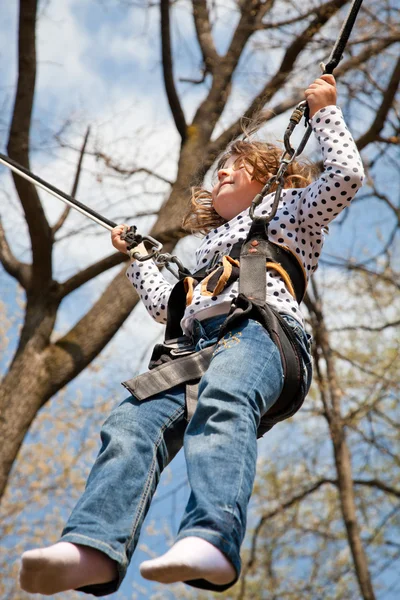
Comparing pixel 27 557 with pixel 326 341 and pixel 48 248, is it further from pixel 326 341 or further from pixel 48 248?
pixel 326 341

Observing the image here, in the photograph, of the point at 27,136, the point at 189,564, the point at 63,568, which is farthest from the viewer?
the point at 27,136

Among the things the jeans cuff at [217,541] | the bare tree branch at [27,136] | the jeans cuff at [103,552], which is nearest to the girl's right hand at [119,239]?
the jeans cuff at [103,552]

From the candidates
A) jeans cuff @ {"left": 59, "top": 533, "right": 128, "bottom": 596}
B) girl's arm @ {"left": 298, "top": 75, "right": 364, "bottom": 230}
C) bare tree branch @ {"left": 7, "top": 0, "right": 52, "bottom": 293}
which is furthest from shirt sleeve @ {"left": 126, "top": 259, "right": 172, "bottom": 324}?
bare tree branch @ {"left": 7, "top": 0, "right": 52, "bottom": 293}

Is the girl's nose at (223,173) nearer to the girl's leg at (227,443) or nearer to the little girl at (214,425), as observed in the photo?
the little girl at (214,425)

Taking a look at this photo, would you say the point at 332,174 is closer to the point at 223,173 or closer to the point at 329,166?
the point at 329,166

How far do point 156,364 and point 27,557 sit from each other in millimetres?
826

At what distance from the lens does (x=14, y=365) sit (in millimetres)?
5055

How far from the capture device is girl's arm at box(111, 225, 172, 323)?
283 centimetres

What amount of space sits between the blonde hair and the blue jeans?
818 mm

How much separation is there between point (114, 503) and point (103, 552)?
149mm

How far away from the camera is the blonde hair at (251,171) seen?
2730mm

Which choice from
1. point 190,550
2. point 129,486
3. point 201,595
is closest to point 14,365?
point 129,486

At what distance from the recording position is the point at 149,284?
291 centimetres

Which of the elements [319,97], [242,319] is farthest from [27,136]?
[242,319]
